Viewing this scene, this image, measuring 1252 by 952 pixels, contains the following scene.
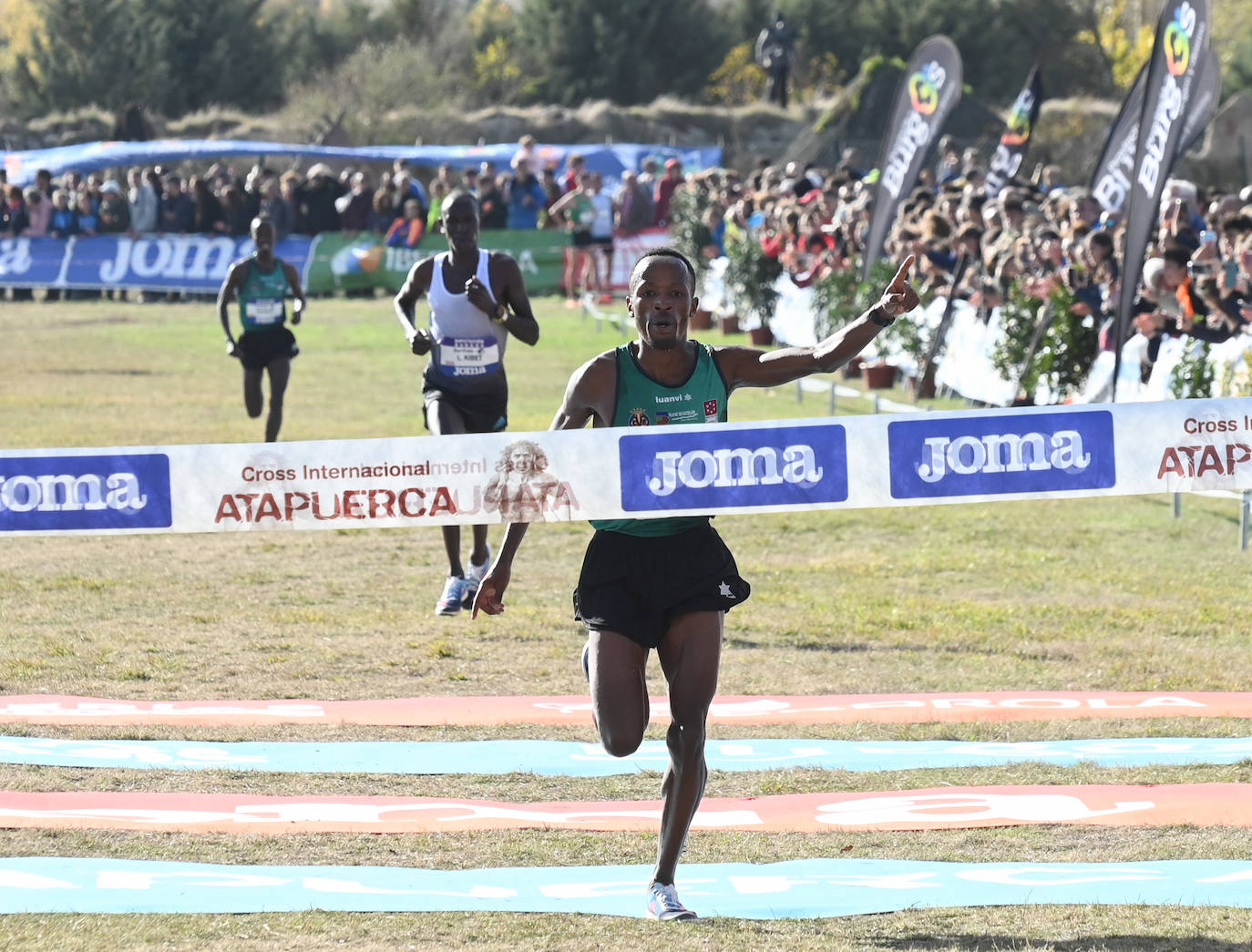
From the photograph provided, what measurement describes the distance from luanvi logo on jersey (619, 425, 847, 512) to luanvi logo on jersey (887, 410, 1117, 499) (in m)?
0.23

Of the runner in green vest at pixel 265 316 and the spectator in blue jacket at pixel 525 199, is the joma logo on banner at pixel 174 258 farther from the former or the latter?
the runner in green vest at pixel 265 316

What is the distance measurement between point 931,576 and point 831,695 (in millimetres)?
3247

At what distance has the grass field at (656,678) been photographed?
5.48m

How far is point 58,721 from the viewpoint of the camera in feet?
27.0

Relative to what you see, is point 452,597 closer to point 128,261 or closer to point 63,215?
point 128,261

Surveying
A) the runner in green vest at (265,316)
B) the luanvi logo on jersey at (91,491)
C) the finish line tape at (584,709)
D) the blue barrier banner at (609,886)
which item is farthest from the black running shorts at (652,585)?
the runner in green vest at (265,316)

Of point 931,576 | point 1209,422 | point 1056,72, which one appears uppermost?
point 1056,72

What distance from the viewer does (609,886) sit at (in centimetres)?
593

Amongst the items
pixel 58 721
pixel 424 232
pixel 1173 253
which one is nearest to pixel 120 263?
pixel 424 232

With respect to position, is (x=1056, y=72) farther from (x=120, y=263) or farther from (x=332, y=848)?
(x=332, y=848)

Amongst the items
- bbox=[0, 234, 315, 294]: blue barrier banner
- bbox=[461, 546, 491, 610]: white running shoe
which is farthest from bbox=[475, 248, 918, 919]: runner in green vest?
bbox=[0, 234, 315, 294]: blue barrier banner

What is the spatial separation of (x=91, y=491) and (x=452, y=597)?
4.07 m

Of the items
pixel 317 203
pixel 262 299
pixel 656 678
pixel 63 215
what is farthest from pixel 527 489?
pixel 63 215

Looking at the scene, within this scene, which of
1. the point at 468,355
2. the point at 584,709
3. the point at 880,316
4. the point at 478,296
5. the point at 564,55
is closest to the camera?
the point at 880,316
